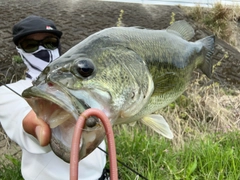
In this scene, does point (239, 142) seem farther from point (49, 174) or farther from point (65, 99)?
point (65, 99)

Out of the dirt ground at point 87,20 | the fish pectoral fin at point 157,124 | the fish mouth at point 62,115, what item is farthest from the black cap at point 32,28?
the dirt ground at point 87,20

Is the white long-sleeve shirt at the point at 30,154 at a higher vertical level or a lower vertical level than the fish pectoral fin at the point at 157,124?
lower

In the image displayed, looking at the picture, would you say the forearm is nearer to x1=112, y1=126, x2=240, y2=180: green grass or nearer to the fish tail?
the fish tail

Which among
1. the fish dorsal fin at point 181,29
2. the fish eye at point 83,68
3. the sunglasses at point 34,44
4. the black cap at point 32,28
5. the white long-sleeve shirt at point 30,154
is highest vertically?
the fish eye at point 83,68

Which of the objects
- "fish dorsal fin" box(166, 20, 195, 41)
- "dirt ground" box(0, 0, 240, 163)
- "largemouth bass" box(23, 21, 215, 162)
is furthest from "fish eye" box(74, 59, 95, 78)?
"dirt ground" box(0, 0, 240, 163)

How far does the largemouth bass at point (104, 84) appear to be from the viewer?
40.1 inches

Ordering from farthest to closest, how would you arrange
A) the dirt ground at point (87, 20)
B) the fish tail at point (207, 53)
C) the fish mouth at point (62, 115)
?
the dirt ground at point (87, 20)
the fish tail at point (207, 53)
the fish mouth at point (62, 115)

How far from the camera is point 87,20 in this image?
256 inches

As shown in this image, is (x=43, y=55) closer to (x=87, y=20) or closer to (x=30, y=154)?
(x=30, y=154)

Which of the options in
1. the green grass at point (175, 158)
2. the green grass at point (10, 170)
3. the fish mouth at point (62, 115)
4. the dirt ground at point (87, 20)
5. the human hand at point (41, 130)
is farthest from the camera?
the dirt ground at point (87, 20)

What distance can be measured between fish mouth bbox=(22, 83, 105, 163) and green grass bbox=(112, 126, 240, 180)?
1.74m

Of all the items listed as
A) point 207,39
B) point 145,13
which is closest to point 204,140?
point 207,39

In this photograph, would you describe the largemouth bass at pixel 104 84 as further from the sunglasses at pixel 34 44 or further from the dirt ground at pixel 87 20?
the dirt ground at pixel 87 20

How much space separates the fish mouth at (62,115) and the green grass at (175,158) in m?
1.74
